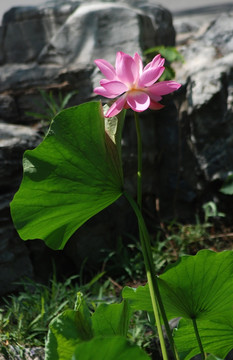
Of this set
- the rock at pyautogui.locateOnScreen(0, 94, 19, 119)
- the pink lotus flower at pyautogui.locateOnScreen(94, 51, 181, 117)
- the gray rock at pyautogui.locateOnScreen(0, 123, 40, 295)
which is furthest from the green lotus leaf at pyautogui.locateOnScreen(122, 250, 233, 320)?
the rock at pyautogui.locateOnScreen(0, 94, 19, 119)

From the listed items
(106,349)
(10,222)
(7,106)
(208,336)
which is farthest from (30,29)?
(106,349)

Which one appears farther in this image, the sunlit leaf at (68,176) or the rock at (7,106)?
the rock at (7,106)

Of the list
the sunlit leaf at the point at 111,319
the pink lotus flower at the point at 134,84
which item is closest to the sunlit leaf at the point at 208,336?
the sunlit leaf at the point at 111,319

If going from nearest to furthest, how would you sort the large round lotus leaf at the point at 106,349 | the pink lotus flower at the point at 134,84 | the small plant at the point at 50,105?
the large round lotus leaf at the point at 106,349 → the pink lotus flower at the point at 134,84 → the small plant at the point at 50,105

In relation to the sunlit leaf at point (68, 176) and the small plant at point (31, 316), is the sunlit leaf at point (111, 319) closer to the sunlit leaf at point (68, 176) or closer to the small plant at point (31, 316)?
the sunlit leaf at point (68, 176)

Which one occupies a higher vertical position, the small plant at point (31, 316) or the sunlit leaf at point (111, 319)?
the sunlit leaf at point (111, 319)

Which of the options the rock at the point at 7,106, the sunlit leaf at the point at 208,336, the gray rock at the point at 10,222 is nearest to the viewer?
the sunlit leaf at the point at 208,336

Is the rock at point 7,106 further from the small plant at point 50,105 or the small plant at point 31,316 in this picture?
the small plant at point 31,316

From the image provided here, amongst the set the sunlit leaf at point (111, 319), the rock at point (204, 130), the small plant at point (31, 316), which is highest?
the sunlit leaf at point (111, 319)

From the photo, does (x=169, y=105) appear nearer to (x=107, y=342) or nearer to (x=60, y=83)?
(x=60, y=83)

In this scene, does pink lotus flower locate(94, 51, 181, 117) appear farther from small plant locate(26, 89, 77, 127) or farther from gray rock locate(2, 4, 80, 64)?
gray rock locate(2, 4, 80, 64)

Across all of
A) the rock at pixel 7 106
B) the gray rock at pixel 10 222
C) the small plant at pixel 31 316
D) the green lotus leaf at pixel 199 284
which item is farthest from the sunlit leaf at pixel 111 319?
the rock at pixel 7 106
